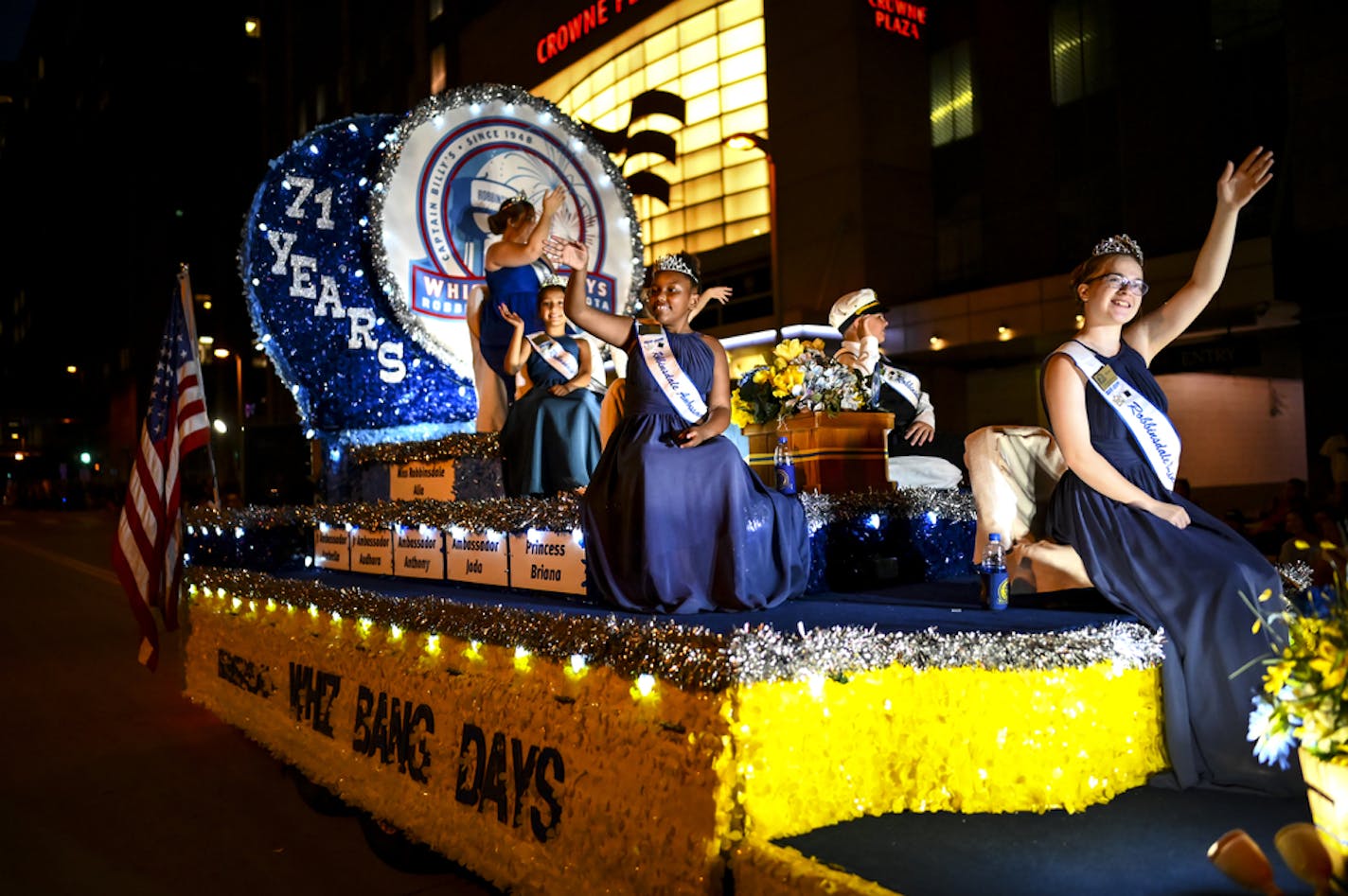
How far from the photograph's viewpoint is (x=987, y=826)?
274 cm

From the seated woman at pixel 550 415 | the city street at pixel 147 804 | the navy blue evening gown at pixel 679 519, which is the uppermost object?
the seated woman at pixel 550 415

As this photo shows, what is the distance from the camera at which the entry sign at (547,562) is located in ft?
15.3

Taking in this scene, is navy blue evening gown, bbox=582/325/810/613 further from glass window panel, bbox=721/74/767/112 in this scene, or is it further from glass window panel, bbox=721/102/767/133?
glass window panel, bbox=721/74/767/112

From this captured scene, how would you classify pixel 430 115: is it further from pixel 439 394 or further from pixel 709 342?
pixel 709 342

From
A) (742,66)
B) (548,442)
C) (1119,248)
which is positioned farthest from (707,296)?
(742,66)

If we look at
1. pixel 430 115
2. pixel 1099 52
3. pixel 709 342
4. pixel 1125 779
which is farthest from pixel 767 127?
pixel 1125 779

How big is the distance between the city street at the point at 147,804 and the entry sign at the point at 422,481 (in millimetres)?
1774

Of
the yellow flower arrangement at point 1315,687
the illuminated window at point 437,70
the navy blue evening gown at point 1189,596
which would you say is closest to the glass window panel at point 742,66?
the illuminated window at point 437,70

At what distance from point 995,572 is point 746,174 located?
24620 mm

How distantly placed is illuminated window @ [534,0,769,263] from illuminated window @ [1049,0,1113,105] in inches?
283

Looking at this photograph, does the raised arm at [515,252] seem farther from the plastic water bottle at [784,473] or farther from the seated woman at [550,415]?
the plastic water bottle at [784,473]

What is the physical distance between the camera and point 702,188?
28.6 m

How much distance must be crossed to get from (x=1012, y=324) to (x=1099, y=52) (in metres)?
5.52

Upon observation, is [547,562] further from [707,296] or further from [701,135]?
[701,135]
